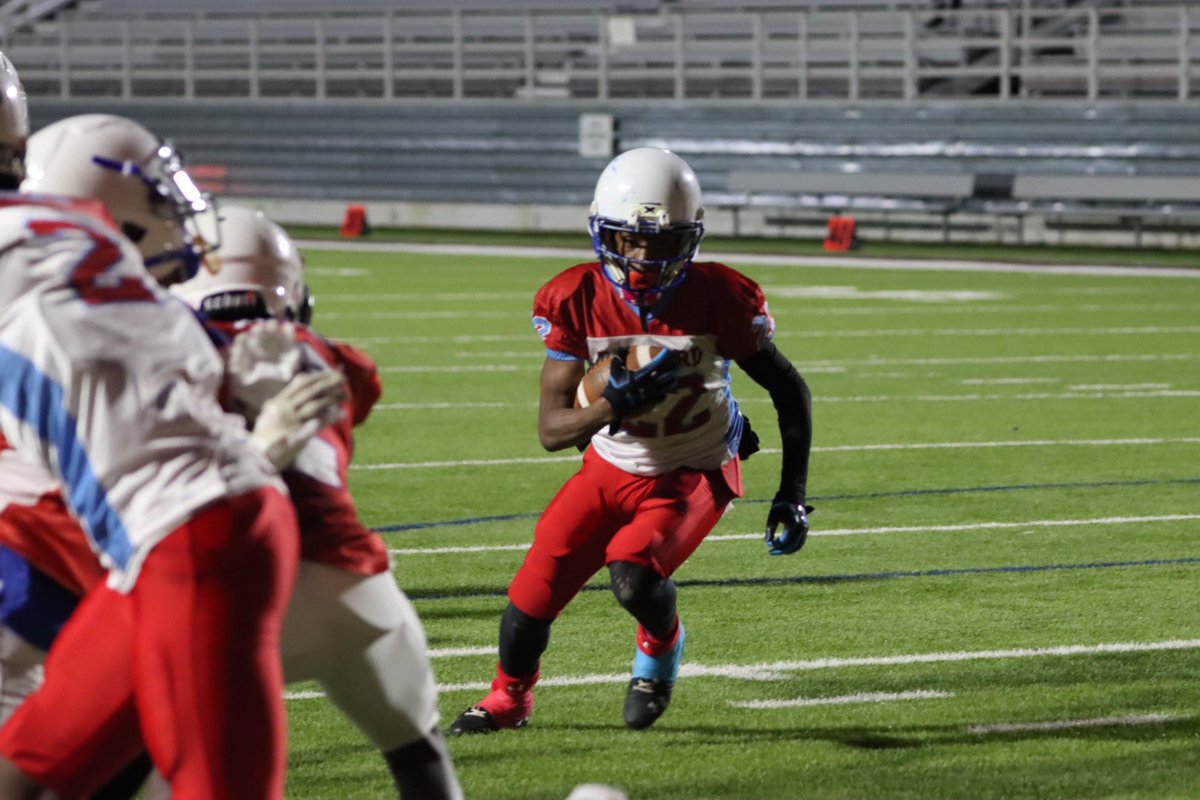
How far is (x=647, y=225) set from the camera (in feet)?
16.6

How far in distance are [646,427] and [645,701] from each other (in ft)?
2.22

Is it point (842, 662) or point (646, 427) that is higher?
point (646, 427)

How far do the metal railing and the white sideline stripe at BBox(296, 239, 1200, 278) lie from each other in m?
3.92

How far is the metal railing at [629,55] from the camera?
2639 cm

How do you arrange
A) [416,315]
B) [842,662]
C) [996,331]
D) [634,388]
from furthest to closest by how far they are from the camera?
[416,315] < [996,331] < [842,662] < [634,388]

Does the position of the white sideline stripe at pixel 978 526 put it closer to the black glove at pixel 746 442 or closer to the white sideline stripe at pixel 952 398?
the black glove at pixel 746 442

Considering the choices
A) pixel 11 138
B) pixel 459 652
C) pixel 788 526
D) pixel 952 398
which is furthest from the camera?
pixel 952 398

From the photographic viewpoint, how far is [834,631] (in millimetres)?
6094

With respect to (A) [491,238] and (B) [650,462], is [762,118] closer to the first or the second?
(A) [491,238]

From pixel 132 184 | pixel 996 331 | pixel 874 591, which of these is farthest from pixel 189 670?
pixel 996 331

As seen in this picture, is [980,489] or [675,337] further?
[980,489]

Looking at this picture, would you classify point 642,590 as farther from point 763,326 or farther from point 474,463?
point 474,463

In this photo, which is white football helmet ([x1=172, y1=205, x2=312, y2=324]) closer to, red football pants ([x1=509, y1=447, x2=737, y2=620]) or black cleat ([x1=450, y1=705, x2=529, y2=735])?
red football pants ([x1=509, y1=447, x2=737, y2=620])

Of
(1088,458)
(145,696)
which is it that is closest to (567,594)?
(145,696)
